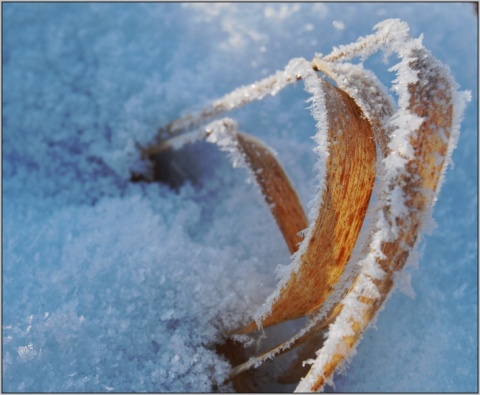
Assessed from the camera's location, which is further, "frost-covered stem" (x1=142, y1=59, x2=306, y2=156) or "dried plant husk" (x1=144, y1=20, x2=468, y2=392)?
"frost-covered stem" (x1=142, y1=59, x2=306, y2=156)

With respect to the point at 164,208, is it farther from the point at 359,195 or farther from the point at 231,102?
the point at 359,195

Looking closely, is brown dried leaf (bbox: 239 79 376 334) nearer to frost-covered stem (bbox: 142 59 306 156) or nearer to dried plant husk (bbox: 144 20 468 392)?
dried plant husk (bbox: 144 20 468 392)

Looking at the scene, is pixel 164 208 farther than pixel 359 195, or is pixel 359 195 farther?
pixel 164 208

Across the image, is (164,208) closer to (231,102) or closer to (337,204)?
(231,102)

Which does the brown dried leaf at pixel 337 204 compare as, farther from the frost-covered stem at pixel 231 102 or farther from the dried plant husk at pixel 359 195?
the frost-covered stem at pixel 231 102

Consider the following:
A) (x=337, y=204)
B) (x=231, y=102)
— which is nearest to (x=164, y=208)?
(x=231, y=102)

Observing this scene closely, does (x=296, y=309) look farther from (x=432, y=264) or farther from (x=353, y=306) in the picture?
(x=432, y=264)

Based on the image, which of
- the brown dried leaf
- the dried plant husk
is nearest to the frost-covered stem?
the dried plant husk

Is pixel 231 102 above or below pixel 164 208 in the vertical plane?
above

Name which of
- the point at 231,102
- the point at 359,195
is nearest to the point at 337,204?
the point at 359,195
